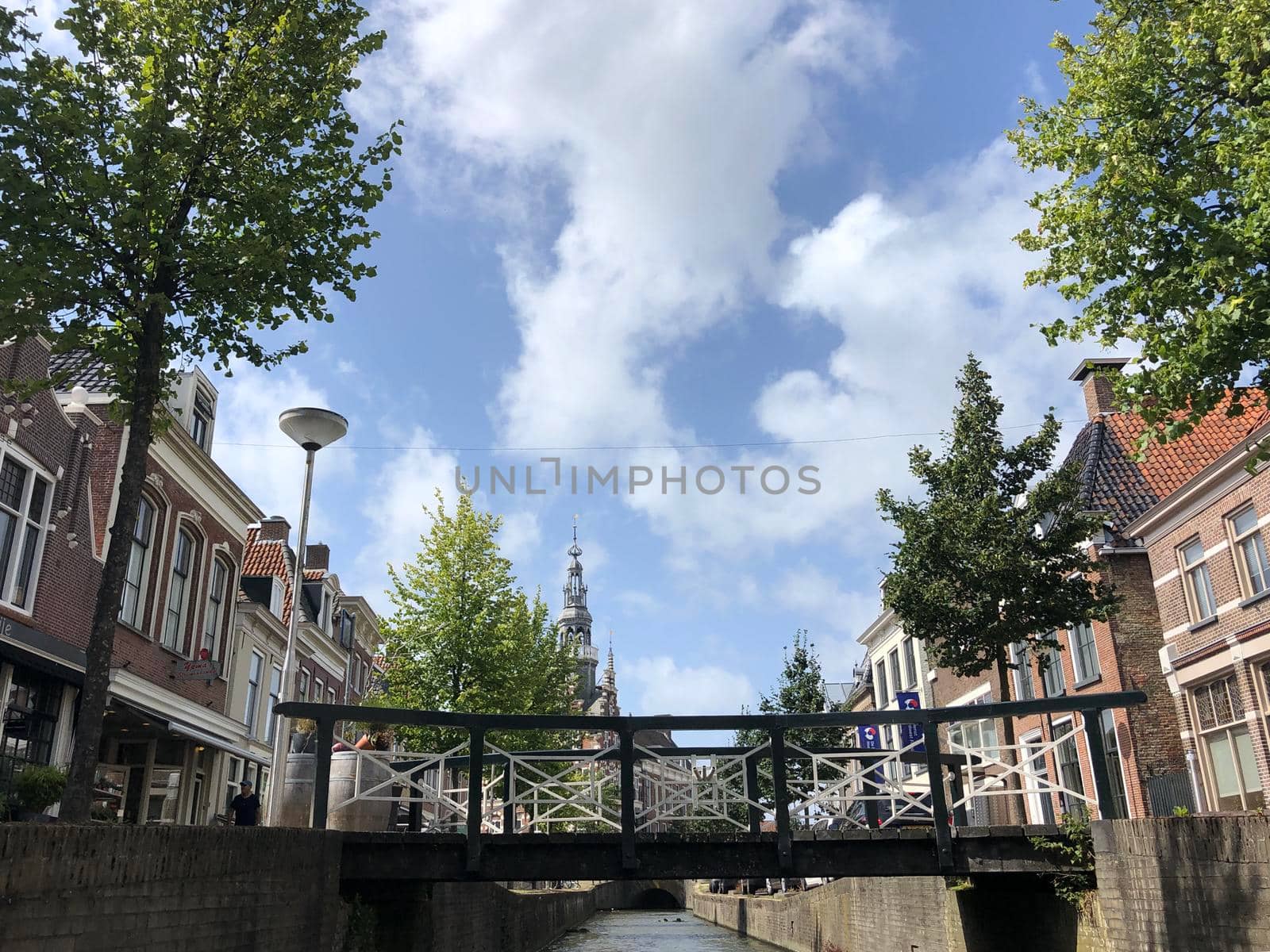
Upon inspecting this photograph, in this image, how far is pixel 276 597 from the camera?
29812 millimetres

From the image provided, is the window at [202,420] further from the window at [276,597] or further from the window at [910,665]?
the window at [910,665]

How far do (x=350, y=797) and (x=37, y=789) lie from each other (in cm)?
342

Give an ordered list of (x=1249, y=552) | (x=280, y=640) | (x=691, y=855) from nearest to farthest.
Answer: (x=691, y=855) → (x=1249, y=552) → (x=280, y=640)

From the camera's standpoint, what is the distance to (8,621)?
14.3 metres

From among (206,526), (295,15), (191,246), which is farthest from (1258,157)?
(206,526)

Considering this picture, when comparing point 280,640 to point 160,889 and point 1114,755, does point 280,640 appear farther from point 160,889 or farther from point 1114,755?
point 160,889

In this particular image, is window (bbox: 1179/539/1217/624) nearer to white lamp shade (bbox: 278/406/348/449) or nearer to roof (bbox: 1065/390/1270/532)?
roof (bbox: 1065/390/1270/532)

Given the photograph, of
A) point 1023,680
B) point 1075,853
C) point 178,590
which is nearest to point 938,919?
point 1075,853

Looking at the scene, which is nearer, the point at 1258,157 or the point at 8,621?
the point at 1258,157

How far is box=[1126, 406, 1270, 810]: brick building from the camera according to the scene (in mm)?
18391

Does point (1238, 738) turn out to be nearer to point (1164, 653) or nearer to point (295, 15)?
point (1164, 653)

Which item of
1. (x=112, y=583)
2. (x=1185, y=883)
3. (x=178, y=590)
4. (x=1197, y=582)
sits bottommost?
(x=1185, y=883)

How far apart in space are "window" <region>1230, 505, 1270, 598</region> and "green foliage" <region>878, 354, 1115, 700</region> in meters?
2.52

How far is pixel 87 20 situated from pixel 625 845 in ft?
33.6
